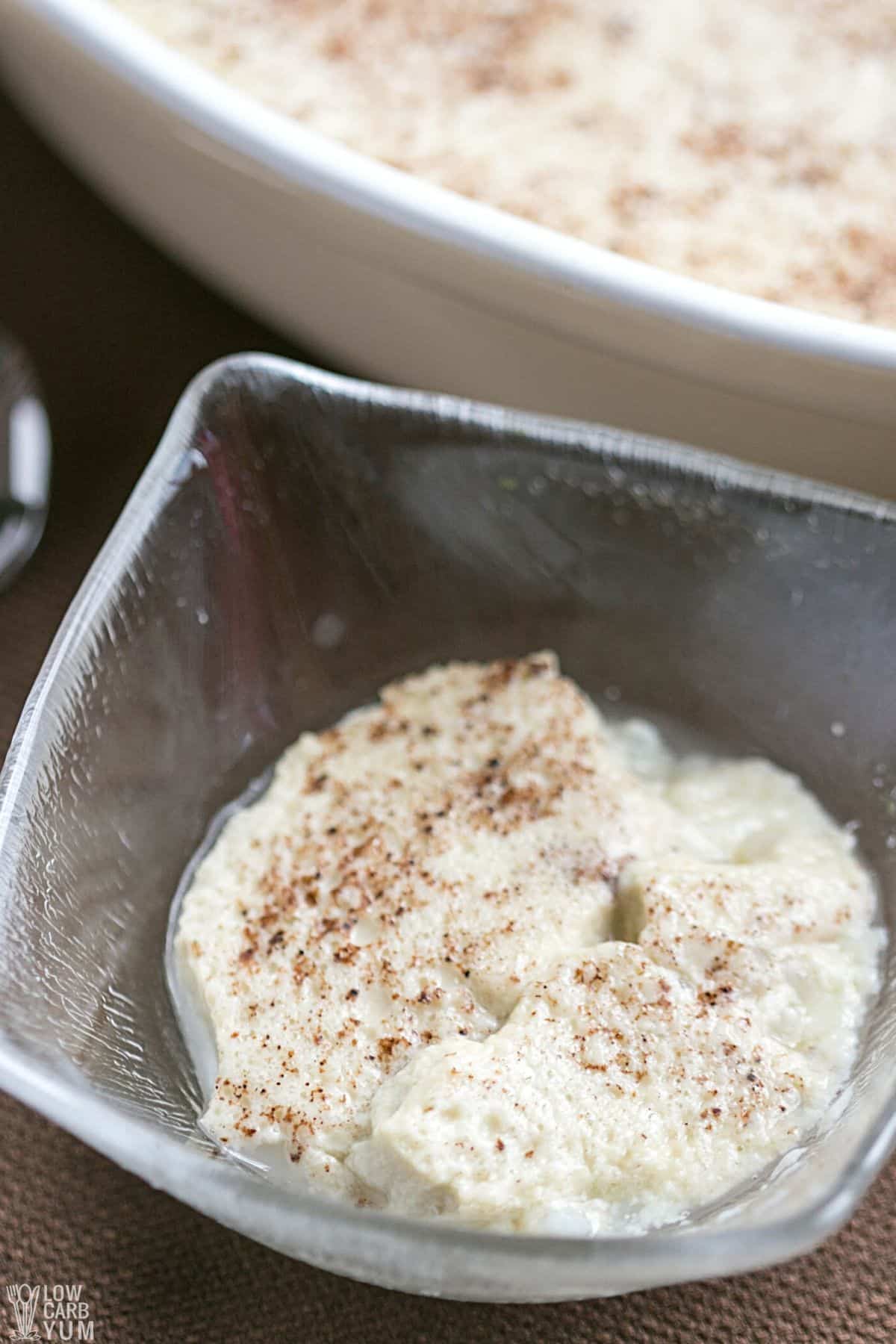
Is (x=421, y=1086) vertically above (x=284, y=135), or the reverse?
(x=284, y=135)

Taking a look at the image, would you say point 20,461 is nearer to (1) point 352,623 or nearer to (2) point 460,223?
(1) point 352,623

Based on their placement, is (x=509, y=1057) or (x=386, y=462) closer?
(x=509, y=1057)

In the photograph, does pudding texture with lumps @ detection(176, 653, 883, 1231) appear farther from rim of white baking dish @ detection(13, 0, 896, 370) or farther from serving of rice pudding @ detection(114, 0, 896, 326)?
serving of rice pudding @ detection(114, 0, 896, 326)

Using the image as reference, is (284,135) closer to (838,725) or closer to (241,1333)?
(838,725)

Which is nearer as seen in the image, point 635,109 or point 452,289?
point 452,289

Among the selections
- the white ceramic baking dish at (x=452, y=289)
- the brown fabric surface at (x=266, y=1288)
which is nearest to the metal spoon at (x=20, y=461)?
the white ceramic baking dish at (x=452, y=289)

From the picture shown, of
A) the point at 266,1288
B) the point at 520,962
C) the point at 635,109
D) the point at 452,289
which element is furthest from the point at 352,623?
the point at 635,109

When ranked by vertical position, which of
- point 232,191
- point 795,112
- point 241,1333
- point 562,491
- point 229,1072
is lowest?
point 241,1333

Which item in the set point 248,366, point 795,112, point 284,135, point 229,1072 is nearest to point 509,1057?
point 229,1072
